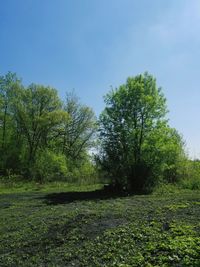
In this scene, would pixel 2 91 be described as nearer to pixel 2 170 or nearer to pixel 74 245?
pixel 2 170

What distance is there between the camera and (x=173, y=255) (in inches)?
268

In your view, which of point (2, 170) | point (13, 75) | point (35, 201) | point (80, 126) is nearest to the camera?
point (35, 201)

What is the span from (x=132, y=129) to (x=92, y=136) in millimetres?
24770

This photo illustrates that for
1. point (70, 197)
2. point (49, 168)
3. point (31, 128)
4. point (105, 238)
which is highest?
point (31, 128)

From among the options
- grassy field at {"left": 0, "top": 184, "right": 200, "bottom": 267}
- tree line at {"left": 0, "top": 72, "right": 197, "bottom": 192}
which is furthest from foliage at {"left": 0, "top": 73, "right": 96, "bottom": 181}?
grassy field at {"left": 0, "top": 184, "right": 200, "bottom": 267}

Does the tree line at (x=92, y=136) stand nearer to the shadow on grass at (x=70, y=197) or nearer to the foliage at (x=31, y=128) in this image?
the foliage at (x=31, y=128)

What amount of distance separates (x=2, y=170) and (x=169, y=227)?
32.0 meters

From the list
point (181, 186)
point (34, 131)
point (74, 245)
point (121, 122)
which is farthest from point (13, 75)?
point (74, 245)

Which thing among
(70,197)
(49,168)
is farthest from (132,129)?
(49,168)

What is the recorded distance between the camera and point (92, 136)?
47.3 m

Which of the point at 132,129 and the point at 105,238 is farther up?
the point at 132,129

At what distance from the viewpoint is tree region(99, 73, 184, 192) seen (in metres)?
22.2

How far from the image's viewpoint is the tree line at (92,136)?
2234 cm

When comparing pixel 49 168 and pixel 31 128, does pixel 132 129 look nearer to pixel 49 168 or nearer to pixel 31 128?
pixel 49 168
